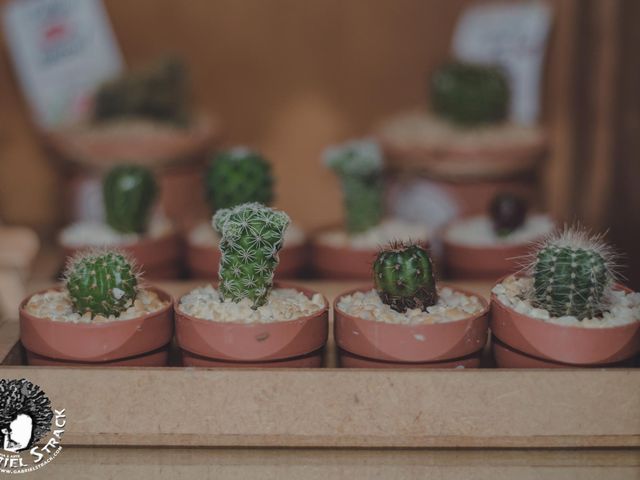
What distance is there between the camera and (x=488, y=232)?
2049 mm

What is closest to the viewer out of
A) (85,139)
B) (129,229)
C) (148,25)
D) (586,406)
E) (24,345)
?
(586,406)

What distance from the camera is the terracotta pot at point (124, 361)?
139cm

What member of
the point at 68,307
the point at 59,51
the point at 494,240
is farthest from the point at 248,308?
the point at 59,51

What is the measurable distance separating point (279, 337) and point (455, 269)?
716 millimetres

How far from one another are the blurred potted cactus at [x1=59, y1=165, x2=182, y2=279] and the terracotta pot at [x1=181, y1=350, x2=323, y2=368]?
0.54 meters

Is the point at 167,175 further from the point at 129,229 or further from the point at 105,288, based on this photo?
the point at 105,288

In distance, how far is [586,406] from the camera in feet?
→ 4.33

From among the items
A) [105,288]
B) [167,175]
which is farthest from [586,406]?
[167,175]

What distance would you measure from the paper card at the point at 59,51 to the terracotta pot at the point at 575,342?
1820 millimetres

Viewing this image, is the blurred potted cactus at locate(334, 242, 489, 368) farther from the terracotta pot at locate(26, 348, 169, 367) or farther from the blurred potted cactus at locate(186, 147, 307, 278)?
the blurred potted cactus at locate(186, 147, 307, 278)

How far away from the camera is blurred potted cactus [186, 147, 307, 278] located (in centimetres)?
185

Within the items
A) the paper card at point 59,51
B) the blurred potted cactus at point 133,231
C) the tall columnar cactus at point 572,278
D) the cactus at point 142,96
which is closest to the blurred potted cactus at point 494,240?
the tall columnar cactus at point 572,278

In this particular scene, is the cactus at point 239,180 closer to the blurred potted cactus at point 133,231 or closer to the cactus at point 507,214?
the blurred potted cactus at point 133,231

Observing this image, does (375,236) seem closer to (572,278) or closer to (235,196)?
(235,196)
